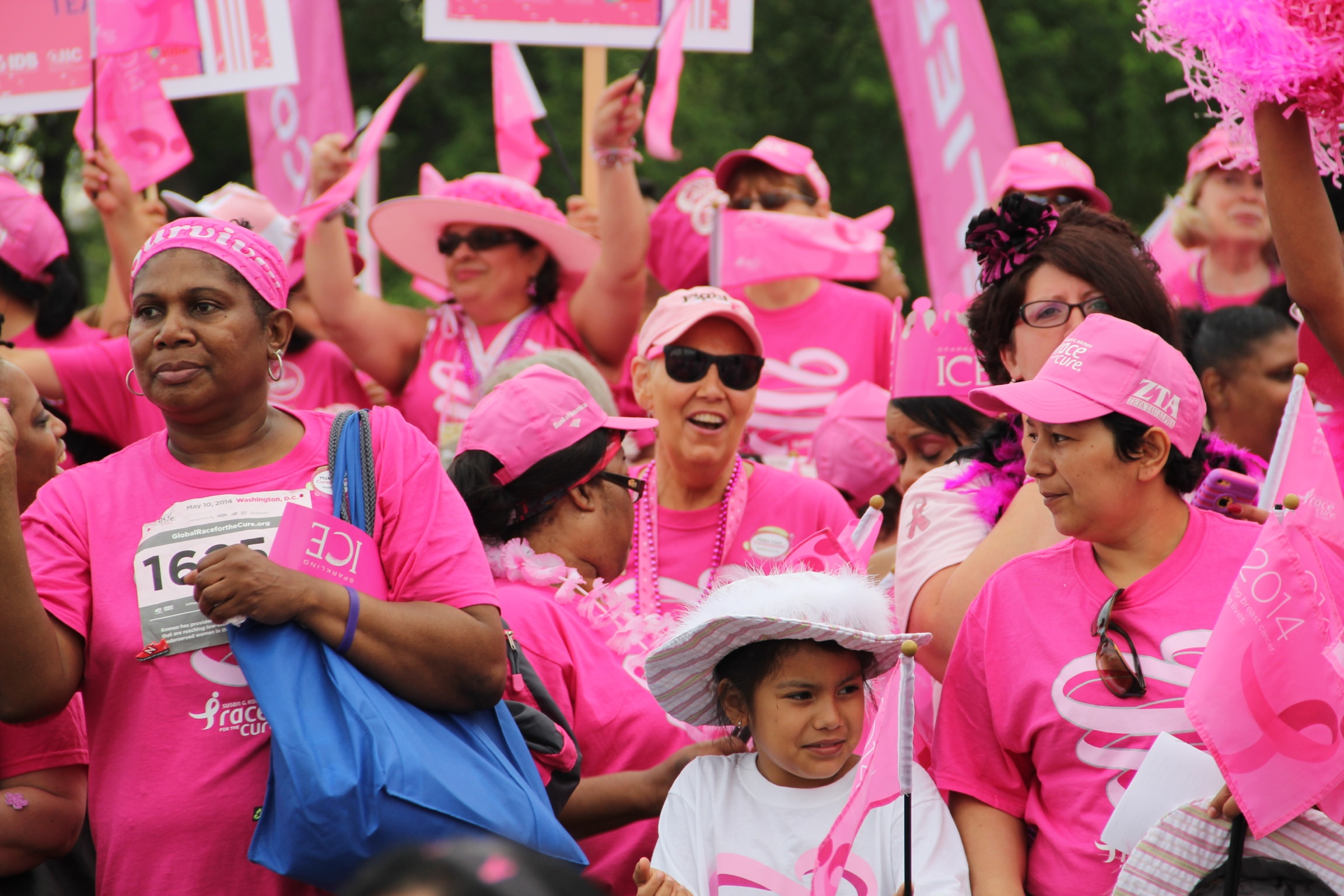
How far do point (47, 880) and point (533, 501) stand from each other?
4.27 ft

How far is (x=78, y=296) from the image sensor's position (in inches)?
218

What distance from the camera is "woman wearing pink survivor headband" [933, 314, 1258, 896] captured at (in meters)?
2.69

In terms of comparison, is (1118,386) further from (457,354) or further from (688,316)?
(457,354)

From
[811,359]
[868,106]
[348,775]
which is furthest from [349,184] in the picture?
[868,106]

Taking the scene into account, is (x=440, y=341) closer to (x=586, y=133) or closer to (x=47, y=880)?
(x=586, y=133)

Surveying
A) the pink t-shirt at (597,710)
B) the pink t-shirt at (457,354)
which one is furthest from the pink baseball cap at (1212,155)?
the pink t-shirt at (597,710)

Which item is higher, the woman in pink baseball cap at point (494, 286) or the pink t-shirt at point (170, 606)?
the woman in pink baseball cap at point (494, 286)

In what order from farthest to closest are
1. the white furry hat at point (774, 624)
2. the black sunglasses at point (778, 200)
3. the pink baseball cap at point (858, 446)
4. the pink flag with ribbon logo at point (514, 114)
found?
1. the pink flag with ribbon logo at point (514, 114)
2. the black sunglasses at point (778, 200)
3. the pink baseball cap at point (858, 446)
4. the white furry hat at point (774, 624)

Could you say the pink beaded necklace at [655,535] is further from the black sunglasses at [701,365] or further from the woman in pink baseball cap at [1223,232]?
the woman in pink baseball cap at [1223,232]

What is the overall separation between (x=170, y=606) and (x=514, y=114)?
4.27 metres

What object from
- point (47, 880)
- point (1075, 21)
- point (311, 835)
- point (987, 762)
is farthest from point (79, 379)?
point (1075, 21)

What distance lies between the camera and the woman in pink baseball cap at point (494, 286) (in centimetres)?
516

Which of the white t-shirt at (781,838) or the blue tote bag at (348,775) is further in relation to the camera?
the white t-shirt at (781,838)

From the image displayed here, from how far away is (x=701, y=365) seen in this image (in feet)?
14.0
